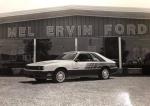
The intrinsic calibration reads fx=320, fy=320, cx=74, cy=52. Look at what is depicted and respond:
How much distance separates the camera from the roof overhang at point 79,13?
67.4 feet

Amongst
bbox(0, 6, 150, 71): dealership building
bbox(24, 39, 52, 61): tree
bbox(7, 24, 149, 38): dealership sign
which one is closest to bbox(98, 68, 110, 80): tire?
bbox(0, 6, 150, 71): dealership building

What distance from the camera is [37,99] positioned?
9586mm

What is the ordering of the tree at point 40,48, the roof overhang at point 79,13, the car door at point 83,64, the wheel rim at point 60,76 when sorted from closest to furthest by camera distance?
the wheel rim at point 60,76, the car door at point 83,64, the roof overhang at point 79,13, the tree at point 40,48

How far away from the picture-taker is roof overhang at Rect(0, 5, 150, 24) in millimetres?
20547

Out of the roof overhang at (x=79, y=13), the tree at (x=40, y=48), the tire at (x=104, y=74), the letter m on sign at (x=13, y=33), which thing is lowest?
the tire at (x=104, y=74)

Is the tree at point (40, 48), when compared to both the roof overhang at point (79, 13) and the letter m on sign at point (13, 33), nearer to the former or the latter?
the letter m on sign at point (13, 33)

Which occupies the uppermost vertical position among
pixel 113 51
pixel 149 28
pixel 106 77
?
pixel 149 28

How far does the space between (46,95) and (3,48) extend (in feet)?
41.1

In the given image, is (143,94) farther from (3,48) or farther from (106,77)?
(3,48)

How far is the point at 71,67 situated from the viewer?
1577 cm

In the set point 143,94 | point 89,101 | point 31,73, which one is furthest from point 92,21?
point 89,101

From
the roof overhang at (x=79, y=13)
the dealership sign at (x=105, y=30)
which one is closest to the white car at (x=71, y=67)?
the dealership sign at (x=105, y=30)

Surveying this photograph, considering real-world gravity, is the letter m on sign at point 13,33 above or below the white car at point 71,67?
above

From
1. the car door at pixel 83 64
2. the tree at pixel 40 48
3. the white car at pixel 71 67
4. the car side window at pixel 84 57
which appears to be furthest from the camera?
the tree at pixel 40 48
